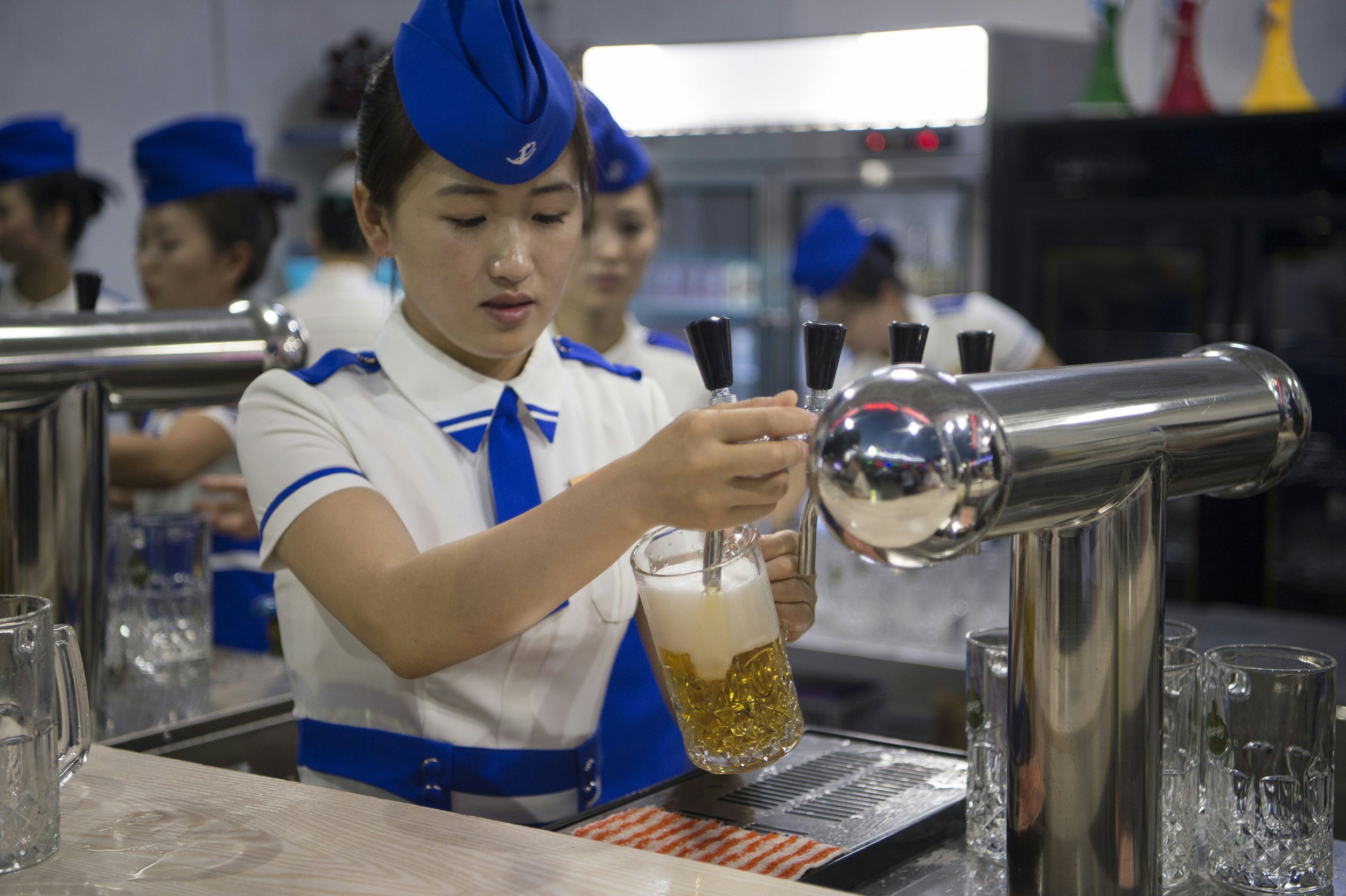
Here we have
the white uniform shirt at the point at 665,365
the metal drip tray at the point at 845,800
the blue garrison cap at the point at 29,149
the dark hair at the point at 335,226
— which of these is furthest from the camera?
the blue garrison cap at the point at 29,149

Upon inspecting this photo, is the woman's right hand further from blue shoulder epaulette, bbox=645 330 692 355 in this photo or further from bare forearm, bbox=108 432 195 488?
blue shoulder epaulette, bbox=645 330 692 355

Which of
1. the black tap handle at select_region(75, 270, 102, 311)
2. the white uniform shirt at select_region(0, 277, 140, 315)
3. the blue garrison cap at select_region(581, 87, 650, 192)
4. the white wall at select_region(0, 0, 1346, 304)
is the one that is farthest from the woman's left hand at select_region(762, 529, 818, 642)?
the white wall at select_region(0, 0, 1346, 304)

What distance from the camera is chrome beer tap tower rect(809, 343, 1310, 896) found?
557mm

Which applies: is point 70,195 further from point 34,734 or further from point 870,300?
point 34,734

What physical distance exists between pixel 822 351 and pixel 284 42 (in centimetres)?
531

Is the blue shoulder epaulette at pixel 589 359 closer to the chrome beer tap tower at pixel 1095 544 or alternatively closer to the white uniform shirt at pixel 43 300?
the chrome beer tap tower at pixel 1095 544

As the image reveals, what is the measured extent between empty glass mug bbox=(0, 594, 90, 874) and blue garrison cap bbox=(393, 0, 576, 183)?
0.47 meters

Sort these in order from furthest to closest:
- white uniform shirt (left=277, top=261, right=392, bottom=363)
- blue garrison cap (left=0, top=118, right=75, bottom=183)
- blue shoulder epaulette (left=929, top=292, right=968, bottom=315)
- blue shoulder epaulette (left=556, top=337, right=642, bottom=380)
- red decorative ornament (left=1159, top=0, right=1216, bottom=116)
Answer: red decorative ornament (left=1159, top=0, right=1216, bottom=116) < blue shoulder epaulette (left=929, top=292, right=968, bottom=315) < blue garrison cap (left=0, top=118, right=75, bottom=183) < white uniform shirt (left=277, top=261, right=392, bottom=363) < blue shoulder epaulette (left=556, top=337, right=642, bottom=380)

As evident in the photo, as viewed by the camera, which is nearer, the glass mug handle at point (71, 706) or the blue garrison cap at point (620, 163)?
the glass mug handle at point (71, 706)

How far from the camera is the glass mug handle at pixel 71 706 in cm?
78

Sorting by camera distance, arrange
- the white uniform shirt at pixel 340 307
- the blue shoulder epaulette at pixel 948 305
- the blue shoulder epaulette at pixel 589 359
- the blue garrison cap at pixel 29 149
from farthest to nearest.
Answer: the blue shoulder epaulette at pixel 948 305 < the blue garrison cap at pixel 29 149 < the white uniform shirt at pixel 340 307 < the blue shoulder epaulette at pixel 589 359

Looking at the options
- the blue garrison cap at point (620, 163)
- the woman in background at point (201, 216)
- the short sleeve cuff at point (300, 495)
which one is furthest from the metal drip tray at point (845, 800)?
the woman in background at point (201, 216)

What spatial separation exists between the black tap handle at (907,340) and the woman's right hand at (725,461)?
72 millimetres

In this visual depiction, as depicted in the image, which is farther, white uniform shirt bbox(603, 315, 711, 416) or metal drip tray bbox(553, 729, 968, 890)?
white uniform shirt bbox(603, 315, 711, 416)
